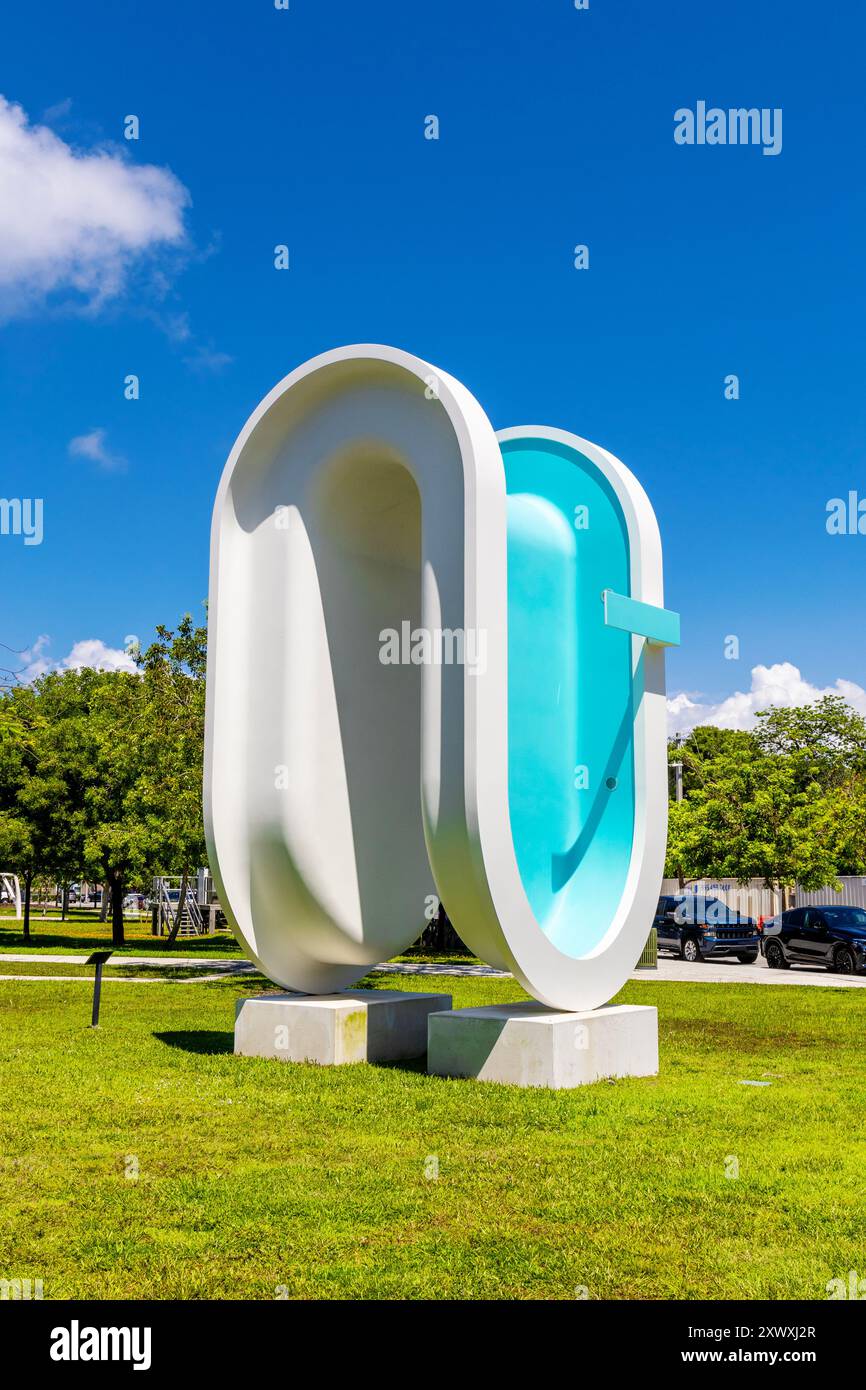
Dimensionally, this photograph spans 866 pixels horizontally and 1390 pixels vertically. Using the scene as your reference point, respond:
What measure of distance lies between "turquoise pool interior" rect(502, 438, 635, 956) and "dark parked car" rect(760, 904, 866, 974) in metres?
17.1

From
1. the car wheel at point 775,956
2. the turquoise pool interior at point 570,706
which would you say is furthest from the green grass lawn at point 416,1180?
the car wheel at point 775,956

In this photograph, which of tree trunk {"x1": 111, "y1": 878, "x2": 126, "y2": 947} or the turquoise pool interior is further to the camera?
tree trunk {"x1": 111, "y1": 878, "x2": 126, "y2": 947}

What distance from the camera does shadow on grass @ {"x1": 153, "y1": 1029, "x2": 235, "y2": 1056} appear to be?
1289 cm

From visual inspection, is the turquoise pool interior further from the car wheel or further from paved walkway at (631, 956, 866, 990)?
the car wheel

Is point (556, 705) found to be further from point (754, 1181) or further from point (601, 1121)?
point (754, 1181)

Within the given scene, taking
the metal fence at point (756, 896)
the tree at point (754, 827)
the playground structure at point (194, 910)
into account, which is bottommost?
the playground structure at point (194, 910)

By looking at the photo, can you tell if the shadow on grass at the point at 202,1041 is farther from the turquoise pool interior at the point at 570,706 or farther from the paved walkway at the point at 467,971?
the paved walkway at the point at 467,971

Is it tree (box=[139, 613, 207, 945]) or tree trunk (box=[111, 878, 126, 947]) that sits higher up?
tree (box=[139, 613, 207, 945])

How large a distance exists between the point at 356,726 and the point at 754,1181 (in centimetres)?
656

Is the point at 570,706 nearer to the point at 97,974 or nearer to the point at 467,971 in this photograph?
the point at 97,974

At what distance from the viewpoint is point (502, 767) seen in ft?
33.9

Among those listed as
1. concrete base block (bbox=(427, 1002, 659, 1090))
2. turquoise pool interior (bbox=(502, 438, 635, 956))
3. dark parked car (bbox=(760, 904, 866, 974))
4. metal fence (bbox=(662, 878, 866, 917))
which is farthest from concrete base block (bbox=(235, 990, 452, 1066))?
metal fence (bbox=(662, 878, 866, 917))

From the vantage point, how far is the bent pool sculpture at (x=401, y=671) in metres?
11.1

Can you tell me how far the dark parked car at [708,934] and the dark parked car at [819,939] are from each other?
0.91 metres
